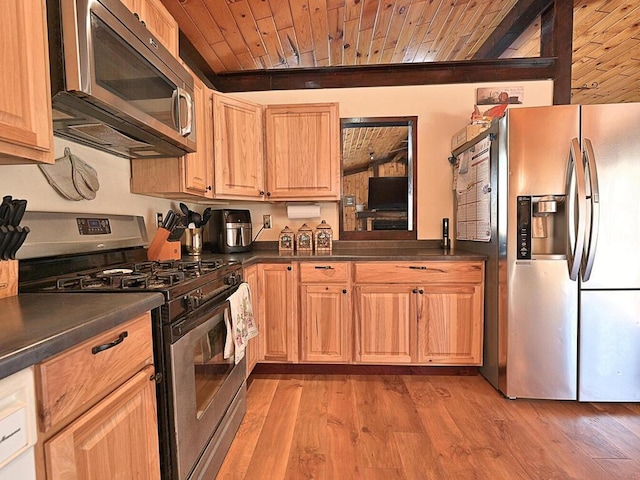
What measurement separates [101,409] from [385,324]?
1.82 meters

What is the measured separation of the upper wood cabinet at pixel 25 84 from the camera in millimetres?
840

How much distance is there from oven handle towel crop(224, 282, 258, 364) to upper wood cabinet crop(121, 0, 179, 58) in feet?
4.17

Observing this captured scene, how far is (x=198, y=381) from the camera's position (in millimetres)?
1308

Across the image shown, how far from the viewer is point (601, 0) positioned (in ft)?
8.43

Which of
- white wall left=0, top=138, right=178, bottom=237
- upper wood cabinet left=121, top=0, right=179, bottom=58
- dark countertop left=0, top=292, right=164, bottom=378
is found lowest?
dark countertop left=0, top=292, right=164, bottom=378

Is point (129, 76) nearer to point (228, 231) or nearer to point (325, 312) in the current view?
point (228, 231)

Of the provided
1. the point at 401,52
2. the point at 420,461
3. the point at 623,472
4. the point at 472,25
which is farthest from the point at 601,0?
the point at 420,461

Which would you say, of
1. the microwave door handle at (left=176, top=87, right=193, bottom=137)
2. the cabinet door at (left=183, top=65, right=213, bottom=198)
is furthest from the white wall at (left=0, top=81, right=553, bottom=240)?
the microwave door handle at (left=176, top=87, right=193, bottom=137)

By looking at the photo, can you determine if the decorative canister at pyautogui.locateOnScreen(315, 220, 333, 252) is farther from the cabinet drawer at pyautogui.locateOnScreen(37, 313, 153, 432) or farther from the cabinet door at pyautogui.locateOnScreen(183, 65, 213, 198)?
the cabinet drawer at pyautogui.locateOnScreen(37, 313, 153, 432)

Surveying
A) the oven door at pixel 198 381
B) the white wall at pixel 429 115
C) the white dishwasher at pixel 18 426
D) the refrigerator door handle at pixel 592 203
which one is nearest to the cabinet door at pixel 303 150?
the white wall at pixel 429 115

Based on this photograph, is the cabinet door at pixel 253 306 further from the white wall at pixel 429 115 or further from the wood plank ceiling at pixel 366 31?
the wood plank ceiling at pixel 366 31

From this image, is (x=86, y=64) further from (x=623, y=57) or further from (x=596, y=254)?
(x=623, y=57)

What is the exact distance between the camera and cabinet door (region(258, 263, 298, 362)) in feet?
7.72

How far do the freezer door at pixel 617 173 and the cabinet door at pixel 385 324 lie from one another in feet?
3.81
